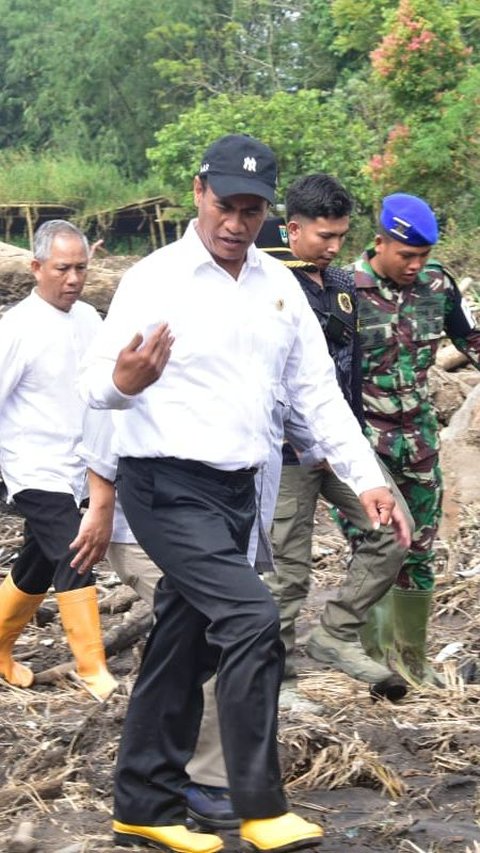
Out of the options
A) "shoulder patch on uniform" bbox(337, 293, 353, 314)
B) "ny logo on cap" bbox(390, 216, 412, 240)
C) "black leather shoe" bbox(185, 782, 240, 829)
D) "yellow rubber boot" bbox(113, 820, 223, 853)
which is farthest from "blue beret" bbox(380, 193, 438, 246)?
"yellow rubber boot" bbox(113, 820, 223, 853)

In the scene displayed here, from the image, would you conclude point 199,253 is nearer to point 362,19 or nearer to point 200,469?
point 200,469

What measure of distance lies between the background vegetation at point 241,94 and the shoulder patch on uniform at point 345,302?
26.8 feet

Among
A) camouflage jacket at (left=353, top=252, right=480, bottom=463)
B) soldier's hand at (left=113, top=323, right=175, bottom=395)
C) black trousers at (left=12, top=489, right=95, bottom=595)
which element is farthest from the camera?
black trousers at (left=12, top=489, right=95, bottom=595)

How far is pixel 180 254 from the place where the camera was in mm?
Answer: 4289

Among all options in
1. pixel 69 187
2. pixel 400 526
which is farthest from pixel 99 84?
pixel 400 526

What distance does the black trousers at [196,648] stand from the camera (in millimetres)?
4043

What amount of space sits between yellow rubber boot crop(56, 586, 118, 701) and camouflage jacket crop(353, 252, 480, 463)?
136 centimetres

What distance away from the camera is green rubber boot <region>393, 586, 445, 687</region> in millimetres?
6586

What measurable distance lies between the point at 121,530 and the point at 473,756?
4.82 feet

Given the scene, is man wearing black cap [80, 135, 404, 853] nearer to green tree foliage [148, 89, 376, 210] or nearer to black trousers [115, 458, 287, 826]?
black trousers [115, 458, 287, 826]

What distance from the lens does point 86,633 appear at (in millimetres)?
6504

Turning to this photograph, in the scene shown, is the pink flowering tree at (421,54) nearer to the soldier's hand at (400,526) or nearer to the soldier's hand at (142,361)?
the soldier's hand at (400,526)

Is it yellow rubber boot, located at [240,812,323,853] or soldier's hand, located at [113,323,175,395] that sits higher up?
soldier's hand, located at [113,323,175,395]

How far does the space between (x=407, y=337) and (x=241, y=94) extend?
2201 cm
